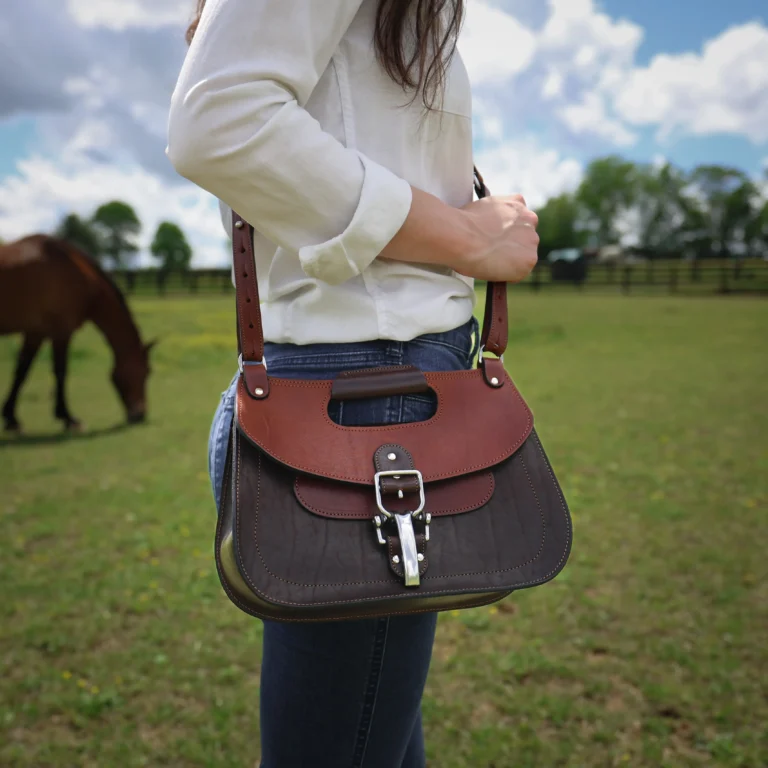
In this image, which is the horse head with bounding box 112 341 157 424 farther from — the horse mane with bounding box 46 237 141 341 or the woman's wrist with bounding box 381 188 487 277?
the woman's wrist with bounding box 381 188 487 277

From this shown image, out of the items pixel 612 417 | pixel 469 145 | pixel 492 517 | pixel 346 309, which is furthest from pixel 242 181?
pixel 612 417

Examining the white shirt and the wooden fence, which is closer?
the white shirt

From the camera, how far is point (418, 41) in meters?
0.97

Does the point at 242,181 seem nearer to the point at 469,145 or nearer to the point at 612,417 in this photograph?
the point at 469,145

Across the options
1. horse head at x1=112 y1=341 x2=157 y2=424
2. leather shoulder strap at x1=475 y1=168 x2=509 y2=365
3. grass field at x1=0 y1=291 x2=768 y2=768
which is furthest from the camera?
horse head at x1=112 y1=341 x2=157 y2=424

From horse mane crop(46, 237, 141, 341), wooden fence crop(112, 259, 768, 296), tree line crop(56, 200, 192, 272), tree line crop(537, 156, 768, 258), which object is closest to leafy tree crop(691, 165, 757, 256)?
tree line crop(537, 156, 768, 258)

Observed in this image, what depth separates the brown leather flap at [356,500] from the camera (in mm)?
942

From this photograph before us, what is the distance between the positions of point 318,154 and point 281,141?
48 mm

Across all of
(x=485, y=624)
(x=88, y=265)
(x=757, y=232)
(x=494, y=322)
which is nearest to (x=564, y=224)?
(x=757, y=232)

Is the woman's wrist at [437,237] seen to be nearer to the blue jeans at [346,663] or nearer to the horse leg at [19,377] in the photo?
the blue jeans at [346,663]

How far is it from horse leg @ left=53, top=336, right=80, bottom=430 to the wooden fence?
24212 mm

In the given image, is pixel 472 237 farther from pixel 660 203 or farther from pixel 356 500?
pixel 660 203

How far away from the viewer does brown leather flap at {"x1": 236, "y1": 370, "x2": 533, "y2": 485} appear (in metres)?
0.95

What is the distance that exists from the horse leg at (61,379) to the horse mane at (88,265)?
2.35 feet
